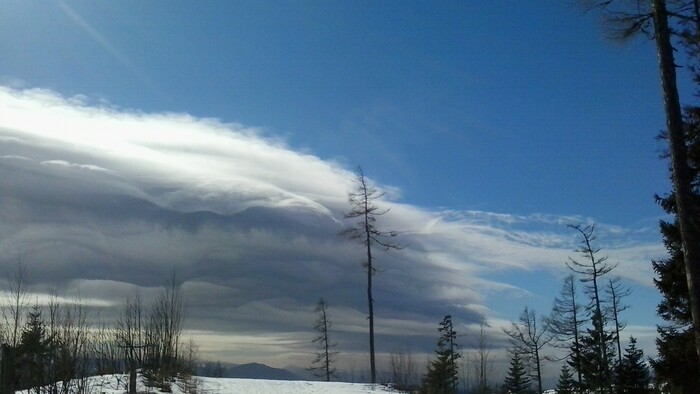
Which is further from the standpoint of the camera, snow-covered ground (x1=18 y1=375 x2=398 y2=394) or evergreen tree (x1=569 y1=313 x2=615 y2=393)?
evergreen tree (x1=569 y1=313 x2=615 y2=393)

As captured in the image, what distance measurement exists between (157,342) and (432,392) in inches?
484

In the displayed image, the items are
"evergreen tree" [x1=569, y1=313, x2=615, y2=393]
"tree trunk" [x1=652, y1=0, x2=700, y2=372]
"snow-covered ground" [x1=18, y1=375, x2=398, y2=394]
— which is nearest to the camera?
"tree trunk" [x1=652, y1=0, x2=700, y2=372]

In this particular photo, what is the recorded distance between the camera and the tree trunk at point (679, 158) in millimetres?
13523

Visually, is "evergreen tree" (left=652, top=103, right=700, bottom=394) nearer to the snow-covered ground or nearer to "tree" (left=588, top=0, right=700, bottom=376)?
"tree" (left=588, top=0, right=700, bottom=376)

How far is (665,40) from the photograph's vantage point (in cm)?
1428

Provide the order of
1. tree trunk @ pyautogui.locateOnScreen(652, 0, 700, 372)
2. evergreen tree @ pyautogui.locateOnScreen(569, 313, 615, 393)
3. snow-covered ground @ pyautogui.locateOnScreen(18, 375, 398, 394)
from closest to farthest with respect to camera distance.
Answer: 1. tree trunk @ pyautogui.locateOnScreen(652, 0, 700, 372)
2. snow-covered ground @ pyautogui.locateOnScreen(18, 375, 398, 394)
3. evergreen tree @ pyautogui.locateOnScreen(569, 313, 615, 393)

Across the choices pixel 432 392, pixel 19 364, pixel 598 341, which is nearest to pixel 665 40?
pixel 19 364

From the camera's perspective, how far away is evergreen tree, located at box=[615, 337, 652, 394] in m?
43.6

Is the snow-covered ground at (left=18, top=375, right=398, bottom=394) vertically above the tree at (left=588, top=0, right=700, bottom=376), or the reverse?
the tree at (left=588, top=0, right=700, bottom=376)

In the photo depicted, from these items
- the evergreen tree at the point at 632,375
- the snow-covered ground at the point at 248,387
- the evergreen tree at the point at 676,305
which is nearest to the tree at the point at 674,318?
the evergreen tree at the point at 676,305

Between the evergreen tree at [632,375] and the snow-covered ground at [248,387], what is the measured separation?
21042 millimetres

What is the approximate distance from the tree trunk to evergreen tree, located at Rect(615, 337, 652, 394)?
3292 cm

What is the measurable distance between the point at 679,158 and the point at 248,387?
19.8m

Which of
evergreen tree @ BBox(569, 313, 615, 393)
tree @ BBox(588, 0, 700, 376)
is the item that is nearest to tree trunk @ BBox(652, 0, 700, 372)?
tree @ BBox(588, 0, 700, 376)
